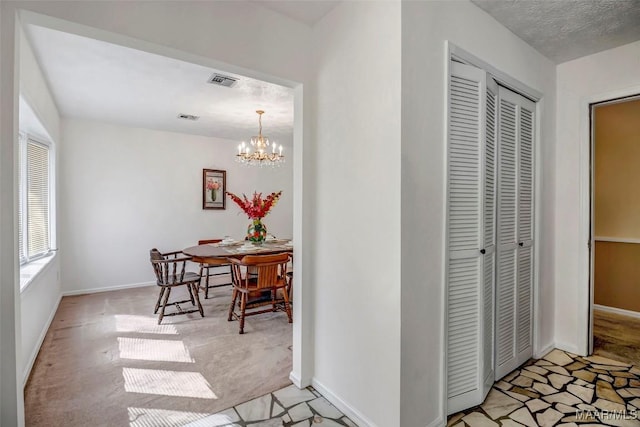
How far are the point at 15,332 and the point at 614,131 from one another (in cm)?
572

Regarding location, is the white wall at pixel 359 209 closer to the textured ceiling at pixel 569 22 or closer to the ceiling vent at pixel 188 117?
the textured ceiling at pixel 569 22

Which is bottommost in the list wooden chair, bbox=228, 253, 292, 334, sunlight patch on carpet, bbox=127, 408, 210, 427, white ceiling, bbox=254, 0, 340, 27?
sunlight patch on carpet, bbox=127, 408, 210, 427

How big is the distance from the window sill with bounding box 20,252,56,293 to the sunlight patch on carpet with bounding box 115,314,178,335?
0.96 metres

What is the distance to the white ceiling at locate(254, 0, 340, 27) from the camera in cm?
209

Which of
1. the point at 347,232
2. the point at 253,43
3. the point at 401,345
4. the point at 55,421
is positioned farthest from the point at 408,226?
the point at 55,421

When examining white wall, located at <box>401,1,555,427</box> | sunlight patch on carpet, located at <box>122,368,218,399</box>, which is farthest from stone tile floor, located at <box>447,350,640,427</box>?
sunlight patch on carpet, located at <box>122,368,218,399</box>

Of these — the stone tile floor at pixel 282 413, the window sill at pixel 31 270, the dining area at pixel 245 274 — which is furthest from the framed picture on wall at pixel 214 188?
the stone tile floor at pixel 282 413

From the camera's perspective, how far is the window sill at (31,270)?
256 cm

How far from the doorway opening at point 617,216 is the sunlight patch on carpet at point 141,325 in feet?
15.1

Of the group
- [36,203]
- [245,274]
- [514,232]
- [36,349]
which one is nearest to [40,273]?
[36,349]

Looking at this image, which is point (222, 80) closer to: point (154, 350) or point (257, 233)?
point (257, 233)

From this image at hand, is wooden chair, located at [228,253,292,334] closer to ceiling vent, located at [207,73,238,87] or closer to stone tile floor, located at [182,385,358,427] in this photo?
stone tile floor, located at [182,385,358,427]

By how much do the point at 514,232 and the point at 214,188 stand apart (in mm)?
4931

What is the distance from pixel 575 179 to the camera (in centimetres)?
288
